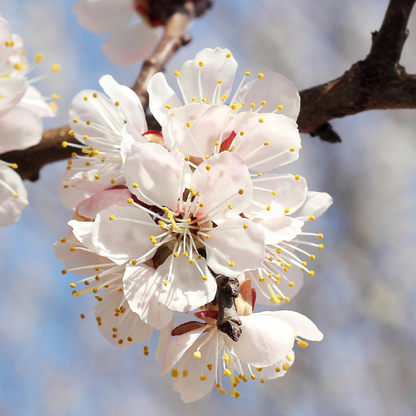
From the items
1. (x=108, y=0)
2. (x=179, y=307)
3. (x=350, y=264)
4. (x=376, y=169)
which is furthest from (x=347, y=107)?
(x=376, y=169)

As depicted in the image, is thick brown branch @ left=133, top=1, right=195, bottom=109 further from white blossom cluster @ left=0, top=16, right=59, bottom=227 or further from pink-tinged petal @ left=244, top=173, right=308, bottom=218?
pink-tinged petal @ left=244, top=173, right=308, bottom=218

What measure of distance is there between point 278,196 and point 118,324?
36 centimetres

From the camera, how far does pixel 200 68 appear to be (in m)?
0.74

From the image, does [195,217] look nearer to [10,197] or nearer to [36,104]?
[10,197]

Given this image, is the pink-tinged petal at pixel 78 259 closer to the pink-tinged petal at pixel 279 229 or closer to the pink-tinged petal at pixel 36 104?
the pink-tinged petal at pixel 279 229

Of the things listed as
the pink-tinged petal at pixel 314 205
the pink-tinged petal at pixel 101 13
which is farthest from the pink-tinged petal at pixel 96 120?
the pink-tinged petal at pixel 101 13

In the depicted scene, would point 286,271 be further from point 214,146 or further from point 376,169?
point 376,169

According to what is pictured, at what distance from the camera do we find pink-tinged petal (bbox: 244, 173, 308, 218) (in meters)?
0.66

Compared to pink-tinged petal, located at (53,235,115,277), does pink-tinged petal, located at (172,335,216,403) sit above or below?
below

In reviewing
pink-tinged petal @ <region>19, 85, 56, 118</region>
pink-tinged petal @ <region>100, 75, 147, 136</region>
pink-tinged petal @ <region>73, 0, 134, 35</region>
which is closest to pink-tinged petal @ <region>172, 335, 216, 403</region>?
pink-tinged petal @ <region>100, 75, 147, 136</region>

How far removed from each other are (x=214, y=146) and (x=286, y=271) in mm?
258

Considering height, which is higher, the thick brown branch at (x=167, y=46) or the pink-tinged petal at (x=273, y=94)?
the pink-tinged petal at (x=273, y=94)

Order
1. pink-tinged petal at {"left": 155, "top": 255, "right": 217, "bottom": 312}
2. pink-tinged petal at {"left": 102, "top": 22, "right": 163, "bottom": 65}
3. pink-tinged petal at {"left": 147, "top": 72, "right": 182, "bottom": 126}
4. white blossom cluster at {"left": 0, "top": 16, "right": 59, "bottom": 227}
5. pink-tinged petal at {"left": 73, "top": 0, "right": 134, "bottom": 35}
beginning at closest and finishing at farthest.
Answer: pink-tinged petal at {"left": 155, "top": 255, "right": 217, "bottom": 312} < pink-tinged petal at {"left": 147, "top": 72, "right": 182, "bottom": 126} < white blossom cluster at {"left": 0, "top": 16, "right": 59, "bottom": 227} < pink-tinged petal at {"left": 73, "top": 0, "right": 134, "bottom": 35} < pink-tinged petal at {"left": 102, "top": 22, "right": 163, "bottom": 65}

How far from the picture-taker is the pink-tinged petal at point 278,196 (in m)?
0.66
